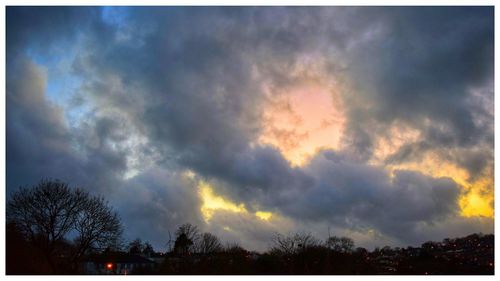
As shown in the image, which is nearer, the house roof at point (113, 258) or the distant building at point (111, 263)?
the distant building at point (111, 263)

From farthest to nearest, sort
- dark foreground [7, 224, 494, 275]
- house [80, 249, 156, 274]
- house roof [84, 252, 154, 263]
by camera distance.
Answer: house roof [84, 252, 154, 263] → house [80, 249, 156, 274] → dark foreground [7, 224, 494, 275]

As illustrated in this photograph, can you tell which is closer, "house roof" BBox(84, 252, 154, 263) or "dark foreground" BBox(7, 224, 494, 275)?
"dark foreground" BBox(7, 224, 494, 275)

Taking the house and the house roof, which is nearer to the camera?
the house

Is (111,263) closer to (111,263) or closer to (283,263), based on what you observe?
(111,263)

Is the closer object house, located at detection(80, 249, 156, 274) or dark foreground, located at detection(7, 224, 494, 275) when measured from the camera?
dark foreground, located at detection(7, 224, 494, 275)

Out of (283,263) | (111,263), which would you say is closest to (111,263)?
(111,263)

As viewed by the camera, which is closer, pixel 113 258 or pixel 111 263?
pixel 111 263

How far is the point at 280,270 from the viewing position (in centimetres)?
6069

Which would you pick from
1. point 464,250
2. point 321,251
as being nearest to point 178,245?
point 321,251

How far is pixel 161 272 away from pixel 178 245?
200 feet

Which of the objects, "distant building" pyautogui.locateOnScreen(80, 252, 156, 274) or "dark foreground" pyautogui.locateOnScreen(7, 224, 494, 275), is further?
"distant building" pyautogui.locateOnScreen(80, 252, 156, 274)

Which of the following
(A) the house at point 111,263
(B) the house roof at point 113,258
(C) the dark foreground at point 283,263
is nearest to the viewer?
(C) the dark foreground at point 283,263

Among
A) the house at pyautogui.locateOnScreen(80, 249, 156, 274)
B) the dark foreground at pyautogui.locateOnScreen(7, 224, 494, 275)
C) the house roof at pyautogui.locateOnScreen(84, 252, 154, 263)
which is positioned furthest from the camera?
the house roof at pyautogui.locateOnScreen(84, 252, 154, 263)
